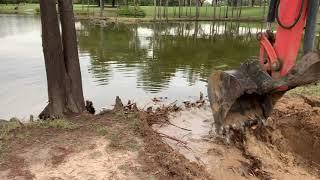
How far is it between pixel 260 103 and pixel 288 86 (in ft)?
5.21

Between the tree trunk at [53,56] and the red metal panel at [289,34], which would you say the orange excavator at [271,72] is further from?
the tree trunk at [53,56]

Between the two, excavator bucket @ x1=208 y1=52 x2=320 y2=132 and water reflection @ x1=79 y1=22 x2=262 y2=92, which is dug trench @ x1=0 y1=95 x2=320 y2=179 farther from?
water reflection @ x1=79 y1=22 x2=262 y2=92

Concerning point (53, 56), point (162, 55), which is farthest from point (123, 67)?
point (53, 56)

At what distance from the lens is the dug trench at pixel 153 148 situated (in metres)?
5.64

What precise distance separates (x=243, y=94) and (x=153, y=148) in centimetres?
173

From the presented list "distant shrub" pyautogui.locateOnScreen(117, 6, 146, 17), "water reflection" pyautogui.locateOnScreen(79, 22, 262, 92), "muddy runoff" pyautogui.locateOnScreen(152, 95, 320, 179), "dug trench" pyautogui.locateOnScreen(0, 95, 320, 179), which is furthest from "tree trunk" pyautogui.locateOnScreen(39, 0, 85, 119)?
"distant shrub" pyautogui.locateOnScreen(117, 6, 146, 17)

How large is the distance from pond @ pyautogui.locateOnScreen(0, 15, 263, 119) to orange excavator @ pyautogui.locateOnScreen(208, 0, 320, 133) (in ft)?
14.7

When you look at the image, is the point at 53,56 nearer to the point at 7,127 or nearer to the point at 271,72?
the point at 7,127

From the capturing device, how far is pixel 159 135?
7.35 meters

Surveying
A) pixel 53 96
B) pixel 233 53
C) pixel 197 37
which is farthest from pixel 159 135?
pixel 197 37

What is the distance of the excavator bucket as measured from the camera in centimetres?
614

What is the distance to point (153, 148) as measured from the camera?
6387mm

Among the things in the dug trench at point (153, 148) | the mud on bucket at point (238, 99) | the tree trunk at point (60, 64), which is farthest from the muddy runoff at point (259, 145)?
the tree trunk at point (60, 64)

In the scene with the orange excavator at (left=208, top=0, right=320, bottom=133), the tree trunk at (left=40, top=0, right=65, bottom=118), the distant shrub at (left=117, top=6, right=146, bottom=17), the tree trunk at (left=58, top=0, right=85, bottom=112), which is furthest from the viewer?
the distant shrub at (left=117, top=6, right=146, bottom=17)
